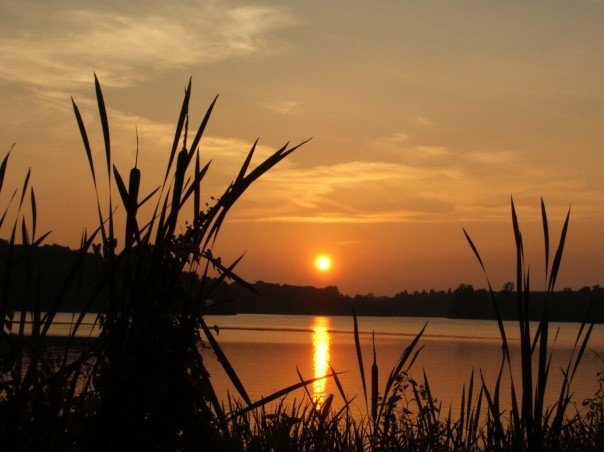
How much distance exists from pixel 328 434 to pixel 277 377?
22.9 m

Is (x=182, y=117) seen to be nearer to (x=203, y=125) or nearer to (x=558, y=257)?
(x=203, y=125)

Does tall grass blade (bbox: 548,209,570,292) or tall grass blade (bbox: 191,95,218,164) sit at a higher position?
tall grass blade (bbox: 191,95,218,164)

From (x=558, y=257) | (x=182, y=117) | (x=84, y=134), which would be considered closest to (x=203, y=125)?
(x=182, y=117)

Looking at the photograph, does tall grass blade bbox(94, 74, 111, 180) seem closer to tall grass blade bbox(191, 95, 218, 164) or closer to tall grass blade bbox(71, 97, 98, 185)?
tall grass blade bbox(71, 97, 98, 185)

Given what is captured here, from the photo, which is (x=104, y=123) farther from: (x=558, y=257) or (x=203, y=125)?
(x=558, y=257)

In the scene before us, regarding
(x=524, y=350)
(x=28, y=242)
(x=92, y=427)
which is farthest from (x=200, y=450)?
(x=524, y=350)

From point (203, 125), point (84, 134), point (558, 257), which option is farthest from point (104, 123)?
point (558, 257)

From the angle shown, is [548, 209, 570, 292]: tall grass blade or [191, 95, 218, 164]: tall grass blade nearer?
[191, 95, 218, 164]: tall grass blade

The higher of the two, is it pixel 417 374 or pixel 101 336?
pixel 101 336

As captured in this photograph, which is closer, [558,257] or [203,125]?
[203,125]

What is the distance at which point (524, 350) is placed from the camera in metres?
3.91

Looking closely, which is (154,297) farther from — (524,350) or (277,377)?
(277,377)

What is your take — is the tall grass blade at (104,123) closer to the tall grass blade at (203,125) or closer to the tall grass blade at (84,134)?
the tall grass blade at (84,134)

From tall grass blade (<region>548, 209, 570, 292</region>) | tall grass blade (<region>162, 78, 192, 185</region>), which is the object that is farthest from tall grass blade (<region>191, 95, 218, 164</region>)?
tall grass blade (<region>548, 209, 570, 292</region>)
